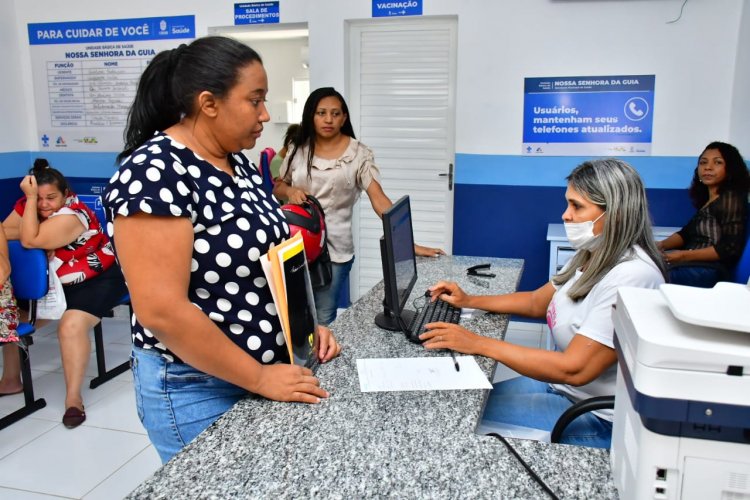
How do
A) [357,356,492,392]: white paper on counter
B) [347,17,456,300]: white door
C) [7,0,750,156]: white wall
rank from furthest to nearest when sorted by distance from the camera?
[347,17,456,300]: white door, [7,0,750,156]: white wall, [357,356,492,392]: white paper on counter

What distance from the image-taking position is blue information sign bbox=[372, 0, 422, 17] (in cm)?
420

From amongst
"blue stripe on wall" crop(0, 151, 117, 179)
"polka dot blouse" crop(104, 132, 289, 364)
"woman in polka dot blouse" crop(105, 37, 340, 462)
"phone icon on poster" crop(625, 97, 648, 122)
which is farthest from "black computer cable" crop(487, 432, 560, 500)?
"blue stripe on wall" crop(0, 151, 117, 179)

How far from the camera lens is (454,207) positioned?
4.42 m

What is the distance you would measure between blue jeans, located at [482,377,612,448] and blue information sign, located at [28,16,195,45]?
155 inches

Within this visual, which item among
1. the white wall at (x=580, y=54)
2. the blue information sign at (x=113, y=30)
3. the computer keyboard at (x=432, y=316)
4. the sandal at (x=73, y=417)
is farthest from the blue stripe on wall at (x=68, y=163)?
the computer keyboard at (x=432, y=316)

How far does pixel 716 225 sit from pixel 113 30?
467 centimetres

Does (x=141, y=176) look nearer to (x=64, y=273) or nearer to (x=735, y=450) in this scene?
(x=735, y=450)

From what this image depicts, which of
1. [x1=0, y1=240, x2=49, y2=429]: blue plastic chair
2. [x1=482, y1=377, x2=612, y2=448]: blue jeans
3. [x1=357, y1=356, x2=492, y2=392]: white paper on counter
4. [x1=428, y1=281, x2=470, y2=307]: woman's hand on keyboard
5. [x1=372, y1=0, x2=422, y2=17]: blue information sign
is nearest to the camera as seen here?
[x1=357, y1=356, x2=492, y2=392]: white paper on counter

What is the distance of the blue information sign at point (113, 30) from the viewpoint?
4.68 meters

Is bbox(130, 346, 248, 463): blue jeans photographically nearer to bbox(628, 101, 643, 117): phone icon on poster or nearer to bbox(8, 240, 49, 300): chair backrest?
bbox(8, 240, 49, 300): chair backrest

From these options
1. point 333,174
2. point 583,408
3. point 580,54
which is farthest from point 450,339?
point 580,54

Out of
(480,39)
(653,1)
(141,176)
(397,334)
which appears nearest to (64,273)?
(397,334)

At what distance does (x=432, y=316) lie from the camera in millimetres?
1914

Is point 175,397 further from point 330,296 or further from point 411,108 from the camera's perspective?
point 411,108
